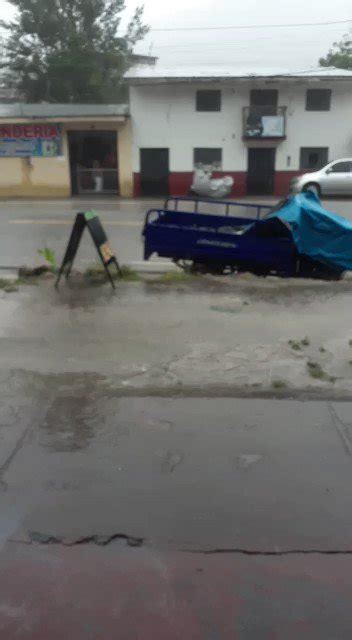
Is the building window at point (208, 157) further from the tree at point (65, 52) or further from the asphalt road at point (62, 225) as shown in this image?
the tree at point (65, 52)

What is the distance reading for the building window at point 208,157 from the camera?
28.0 meters

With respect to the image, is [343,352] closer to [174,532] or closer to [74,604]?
[174,532]

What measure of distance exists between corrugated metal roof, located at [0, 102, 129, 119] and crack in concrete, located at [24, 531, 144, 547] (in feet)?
83.6

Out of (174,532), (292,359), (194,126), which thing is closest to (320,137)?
(194,126)

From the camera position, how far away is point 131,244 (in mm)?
14164

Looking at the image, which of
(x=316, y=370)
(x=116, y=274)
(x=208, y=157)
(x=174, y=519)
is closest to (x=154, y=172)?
(x=208, y=157)

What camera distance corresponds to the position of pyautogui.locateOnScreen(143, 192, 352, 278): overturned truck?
377 inches

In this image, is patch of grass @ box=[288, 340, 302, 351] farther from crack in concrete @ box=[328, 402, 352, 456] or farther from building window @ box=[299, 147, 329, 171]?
building window @ box=[299, 147, 329, 171]

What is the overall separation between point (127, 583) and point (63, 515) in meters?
0.68

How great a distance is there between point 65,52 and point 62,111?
1261cm

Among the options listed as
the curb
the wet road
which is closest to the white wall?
the curb

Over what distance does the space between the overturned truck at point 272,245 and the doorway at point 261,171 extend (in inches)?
739

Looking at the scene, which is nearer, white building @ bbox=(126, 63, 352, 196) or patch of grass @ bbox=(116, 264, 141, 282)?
patch of grass @ bbox=(116, 264, 141, 282)

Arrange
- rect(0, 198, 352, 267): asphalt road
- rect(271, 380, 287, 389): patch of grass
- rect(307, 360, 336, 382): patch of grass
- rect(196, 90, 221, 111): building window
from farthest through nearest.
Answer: rect(196, 90, 221, 111): building window → rect(0, 198, 352, 267): asphalt road → rect(307, 360, 336, 382): patch of grass → rect(271, 380, 287, 389): patch of grass
